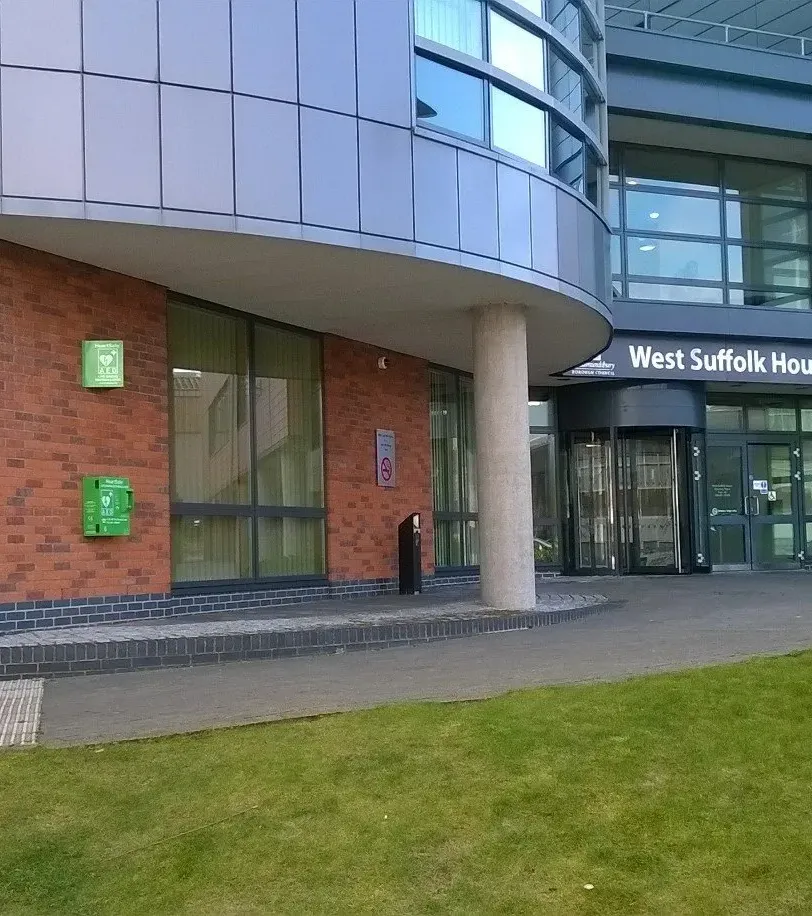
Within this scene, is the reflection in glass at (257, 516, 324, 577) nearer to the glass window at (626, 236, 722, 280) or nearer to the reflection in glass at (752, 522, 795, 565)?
the glass window at (626, 236, 722, 280)

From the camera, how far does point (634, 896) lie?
11.9 ft

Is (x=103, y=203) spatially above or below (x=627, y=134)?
below

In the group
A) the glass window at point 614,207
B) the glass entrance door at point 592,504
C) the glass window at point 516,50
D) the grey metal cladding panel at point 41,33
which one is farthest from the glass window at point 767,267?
the grey metal cladding panel at point 41,33

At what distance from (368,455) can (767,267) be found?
9.91 m

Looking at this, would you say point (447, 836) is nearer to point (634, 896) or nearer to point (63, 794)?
point (634, 896)

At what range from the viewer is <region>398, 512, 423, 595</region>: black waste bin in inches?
598

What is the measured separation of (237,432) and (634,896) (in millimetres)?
10135

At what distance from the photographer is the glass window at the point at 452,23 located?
38.5 ft

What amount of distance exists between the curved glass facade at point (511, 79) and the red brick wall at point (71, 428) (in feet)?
12.3

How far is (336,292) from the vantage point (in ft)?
40.9

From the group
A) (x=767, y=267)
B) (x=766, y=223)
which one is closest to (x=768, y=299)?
(x=767, y=267)

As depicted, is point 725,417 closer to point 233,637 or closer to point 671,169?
point 671,169

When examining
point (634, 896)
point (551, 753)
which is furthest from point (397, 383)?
point (634, 896)

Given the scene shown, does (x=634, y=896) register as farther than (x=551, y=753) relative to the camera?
No
